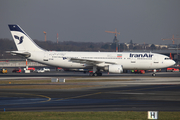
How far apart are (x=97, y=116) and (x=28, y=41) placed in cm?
4459

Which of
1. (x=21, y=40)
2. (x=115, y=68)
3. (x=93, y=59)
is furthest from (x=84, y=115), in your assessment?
(x=21, y=40)

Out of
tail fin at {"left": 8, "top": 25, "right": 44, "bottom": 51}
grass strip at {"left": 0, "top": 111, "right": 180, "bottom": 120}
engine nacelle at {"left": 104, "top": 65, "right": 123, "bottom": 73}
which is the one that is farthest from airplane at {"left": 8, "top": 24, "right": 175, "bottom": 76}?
grass strip at {"left": 0, "top": 111, "right": 180, "bottom": 120}

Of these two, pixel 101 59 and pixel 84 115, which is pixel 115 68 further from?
pixel 84 115

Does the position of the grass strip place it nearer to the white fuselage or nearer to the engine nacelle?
the engine nacelle

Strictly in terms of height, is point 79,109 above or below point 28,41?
below

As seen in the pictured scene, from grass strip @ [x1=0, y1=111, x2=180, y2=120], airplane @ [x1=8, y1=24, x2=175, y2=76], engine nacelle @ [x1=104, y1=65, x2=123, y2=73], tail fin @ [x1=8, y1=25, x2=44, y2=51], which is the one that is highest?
tail fin @ [x1=8, y1=25, x2=44, y2=51]

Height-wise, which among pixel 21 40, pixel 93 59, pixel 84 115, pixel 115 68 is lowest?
pixel 84 115

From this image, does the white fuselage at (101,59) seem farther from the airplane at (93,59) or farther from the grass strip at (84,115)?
the grass strip at (84,115)

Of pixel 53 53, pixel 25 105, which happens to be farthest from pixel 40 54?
pixel 25 105

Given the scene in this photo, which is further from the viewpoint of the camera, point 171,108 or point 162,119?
point 171,108

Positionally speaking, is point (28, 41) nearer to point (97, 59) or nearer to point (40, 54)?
point (40, 54)

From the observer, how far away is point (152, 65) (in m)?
55.8

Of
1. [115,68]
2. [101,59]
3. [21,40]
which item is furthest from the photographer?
[21,40]

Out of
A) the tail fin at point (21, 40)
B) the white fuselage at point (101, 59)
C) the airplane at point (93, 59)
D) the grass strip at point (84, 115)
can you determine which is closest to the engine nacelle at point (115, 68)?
the airplane at point (93, 59)
